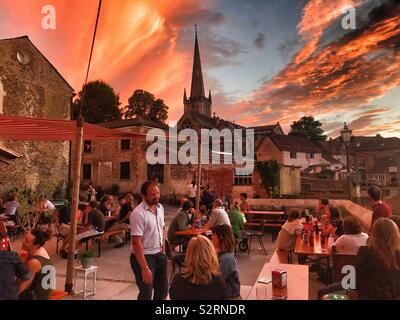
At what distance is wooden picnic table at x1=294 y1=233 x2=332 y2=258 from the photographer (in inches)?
185

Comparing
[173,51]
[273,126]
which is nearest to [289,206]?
[173,51]

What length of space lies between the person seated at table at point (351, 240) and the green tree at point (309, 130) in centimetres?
4488

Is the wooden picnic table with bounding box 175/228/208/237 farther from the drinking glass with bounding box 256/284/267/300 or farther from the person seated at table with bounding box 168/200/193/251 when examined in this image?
the drinking glass with bounding box 256/284/267/300

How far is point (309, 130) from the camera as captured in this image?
155 ft

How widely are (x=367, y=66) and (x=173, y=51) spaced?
543 centimetres

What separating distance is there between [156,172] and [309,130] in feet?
112

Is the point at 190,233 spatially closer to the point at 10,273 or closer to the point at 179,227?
the point at 179,227

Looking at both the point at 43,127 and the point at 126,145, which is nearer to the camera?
the point at 43,127

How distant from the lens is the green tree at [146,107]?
113 ft

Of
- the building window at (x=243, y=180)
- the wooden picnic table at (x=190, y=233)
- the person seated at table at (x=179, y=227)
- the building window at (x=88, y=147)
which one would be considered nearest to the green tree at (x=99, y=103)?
the building window at (x=88, y=147)

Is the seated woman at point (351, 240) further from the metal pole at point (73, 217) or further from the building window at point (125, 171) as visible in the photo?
the building window at point (125, 171)

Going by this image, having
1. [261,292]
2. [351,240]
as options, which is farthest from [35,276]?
[351,240]

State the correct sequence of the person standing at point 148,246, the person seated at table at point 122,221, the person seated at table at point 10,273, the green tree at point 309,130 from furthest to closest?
the green tree at point 309,130 < the person seated at table at point 122,221 < the person standing at point 148,246 < the person seated at table at point 10,273
